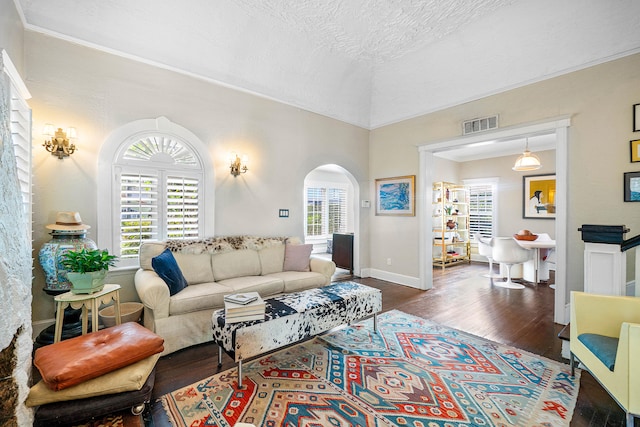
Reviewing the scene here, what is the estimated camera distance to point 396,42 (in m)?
3.92

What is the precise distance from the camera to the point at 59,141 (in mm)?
2738

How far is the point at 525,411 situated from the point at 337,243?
170 inches

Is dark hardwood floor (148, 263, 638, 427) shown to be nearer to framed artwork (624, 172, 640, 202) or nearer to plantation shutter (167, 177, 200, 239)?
plantation shutter (167, 177, 200, 239)

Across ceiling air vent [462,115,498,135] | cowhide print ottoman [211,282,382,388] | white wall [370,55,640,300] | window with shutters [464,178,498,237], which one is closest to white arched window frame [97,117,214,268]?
cowhide print ottoman [211,282,382,388]

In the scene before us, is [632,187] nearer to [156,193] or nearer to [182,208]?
[182,208]

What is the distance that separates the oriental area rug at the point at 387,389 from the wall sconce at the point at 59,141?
8.25 ft

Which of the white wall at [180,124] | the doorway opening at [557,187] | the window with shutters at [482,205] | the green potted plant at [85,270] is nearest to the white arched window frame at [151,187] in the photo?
the white wall at [180,124]

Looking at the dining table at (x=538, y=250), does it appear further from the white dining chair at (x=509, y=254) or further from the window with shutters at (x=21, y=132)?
the window with shutters at (x=21, y=132)

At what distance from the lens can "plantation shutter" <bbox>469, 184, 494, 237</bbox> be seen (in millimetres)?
7520

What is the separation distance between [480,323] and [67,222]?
449cm

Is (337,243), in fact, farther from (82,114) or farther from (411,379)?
(82,114)

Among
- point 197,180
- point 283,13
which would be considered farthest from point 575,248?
point 197,180

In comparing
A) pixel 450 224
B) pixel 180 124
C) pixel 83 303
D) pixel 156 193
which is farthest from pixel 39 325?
pixel 450 224

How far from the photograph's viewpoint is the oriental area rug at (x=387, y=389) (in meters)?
1.78
